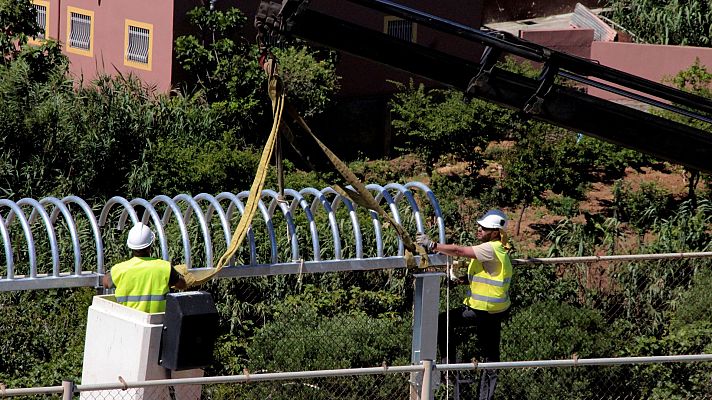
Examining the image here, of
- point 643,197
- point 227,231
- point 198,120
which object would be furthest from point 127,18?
point 227,231

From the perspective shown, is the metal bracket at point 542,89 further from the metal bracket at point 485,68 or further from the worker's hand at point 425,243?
the worker's hand at point 425,243

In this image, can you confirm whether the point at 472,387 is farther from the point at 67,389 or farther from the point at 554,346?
the point at 67,389

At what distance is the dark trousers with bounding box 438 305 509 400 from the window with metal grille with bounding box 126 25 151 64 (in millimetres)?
12746

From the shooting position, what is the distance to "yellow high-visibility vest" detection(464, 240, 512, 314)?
9289 mm

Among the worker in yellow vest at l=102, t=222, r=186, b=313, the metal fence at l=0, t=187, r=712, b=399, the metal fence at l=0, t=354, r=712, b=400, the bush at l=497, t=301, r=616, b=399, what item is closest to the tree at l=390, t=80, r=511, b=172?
the metal fence at l=0, t=187, r=712, b=399

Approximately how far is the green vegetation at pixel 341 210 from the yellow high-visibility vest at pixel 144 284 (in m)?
2.04

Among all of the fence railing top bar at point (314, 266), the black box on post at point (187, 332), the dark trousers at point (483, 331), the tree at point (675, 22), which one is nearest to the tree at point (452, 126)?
the tree at point (675, 22)

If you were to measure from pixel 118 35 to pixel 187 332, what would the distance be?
1448 centimetres

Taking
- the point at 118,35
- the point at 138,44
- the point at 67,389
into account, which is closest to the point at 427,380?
the point at 67,389

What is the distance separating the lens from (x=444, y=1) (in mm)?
25312

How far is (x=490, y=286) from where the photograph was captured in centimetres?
935

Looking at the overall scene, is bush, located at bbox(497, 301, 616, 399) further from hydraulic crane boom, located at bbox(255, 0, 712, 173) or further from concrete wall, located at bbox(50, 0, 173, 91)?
concrete wall, located at bbox(50, 0, 173, 91)

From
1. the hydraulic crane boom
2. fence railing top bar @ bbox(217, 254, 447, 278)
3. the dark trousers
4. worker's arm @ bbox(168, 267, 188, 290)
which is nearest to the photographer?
the hydraulic crane boom

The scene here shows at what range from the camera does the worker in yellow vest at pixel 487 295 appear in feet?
30.3
